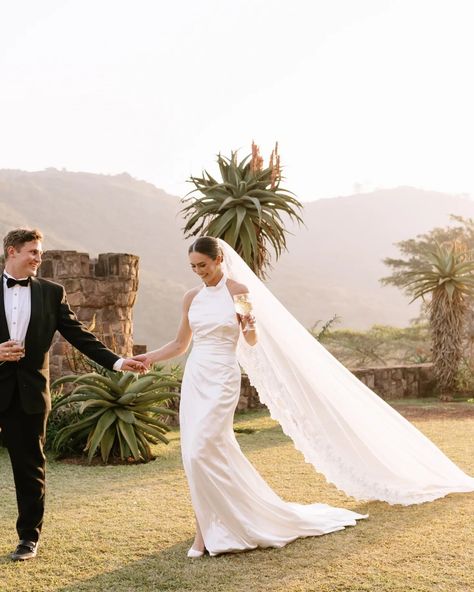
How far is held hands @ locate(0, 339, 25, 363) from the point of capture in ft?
15.1

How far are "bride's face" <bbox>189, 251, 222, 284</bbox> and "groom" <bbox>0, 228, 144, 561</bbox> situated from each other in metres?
1.01

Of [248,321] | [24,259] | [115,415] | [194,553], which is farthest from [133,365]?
[115,415]

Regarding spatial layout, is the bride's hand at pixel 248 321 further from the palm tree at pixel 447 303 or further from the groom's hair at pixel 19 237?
the palm tree at pixel 447 303

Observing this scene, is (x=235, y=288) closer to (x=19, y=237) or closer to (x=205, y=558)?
(x=19, y=237)

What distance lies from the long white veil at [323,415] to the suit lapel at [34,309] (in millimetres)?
1725

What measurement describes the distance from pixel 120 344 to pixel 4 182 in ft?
306

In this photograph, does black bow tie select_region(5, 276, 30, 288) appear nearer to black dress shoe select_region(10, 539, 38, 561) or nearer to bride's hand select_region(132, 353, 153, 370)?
bride's hand select_region(132, 353, 153, 370)

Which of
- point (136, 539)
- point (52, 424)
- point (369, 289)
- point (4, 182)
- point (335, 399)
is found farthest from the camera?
point (369, 289)

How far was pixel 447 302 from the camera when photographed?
16625mm

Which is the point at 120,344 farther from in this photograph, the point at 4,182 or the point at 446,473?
the point at 4,182

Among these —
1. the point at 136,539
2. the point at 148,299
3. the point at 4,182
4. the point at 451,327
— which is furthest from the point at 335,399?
the point at 4,182

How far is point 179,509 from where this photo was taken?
6.43 meters

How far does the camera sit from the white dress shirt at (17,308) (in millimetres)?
4996

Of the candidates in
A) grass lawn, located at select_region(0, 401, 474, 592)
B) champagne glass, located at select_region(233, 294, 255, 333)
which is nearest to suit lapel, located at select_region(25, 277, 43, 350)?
champagne glass, located at select_region(233, 294, 255, 333)
